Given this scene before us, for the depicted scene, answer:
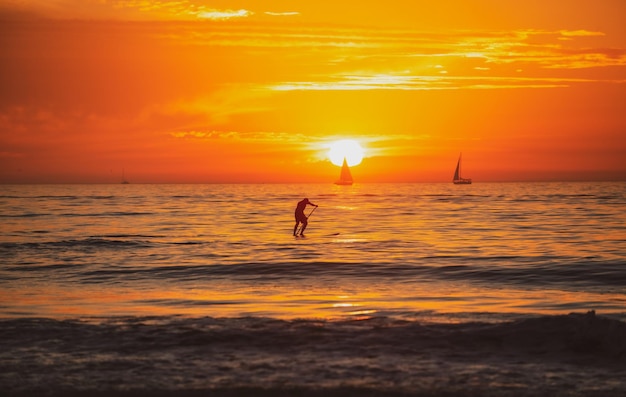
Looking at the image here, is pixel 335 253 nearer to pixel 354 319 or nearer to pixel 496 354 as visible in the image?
pixel 354 319

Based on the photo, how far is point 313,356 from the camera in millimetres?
10406

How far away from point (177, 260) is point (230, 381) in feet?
62.4

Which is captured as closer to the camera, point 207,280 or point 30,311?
point 30,311

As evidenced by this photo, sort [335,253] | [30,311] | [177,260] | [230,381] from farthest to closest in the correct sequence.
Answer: [335,253] < [177,260] < [30,311] < [230,381]

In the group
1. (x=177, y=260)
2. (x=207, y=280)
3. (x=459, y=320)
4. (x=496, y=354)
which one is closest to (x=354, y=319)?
(x=459, y=320)

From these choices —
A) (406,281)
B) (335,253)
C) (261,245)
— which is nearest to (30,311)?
(406,281)

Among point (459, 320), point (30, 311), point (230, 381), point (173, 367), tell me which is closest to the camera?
point (230, 381)

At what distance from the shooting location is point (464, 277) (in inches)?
861

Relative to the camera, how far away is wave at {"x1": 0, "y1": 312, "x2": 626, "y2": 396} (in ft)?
28.6

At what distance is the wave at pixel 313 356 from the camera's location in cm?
873

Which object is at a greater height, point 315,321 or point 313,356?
point 315,321

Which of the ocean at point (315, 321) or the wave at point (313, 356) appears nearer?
the wave at point (313, 356)

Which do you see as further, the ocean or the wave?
the ocean

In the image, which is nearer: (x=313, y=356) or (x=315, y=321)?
(x=313, y=356)
